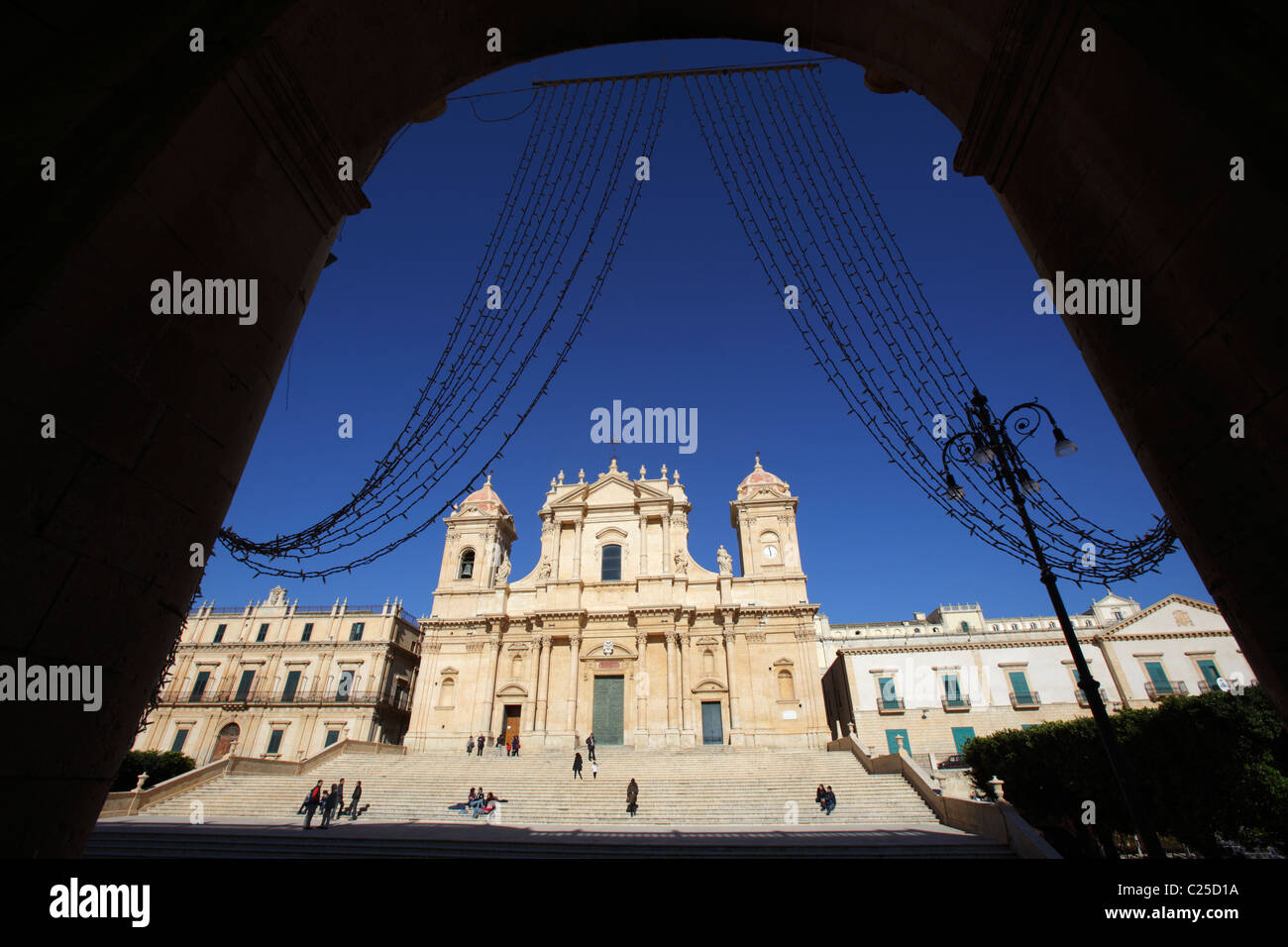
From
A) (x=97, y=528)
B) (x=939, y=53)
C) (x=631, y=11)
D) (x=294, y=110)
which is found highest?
(x=631, y=11)

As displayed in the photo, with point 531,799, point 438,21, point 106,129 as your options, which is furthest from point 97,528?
point 531,799

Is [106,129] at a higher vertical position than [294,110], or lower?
lower

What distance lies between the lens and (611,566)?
101 feet

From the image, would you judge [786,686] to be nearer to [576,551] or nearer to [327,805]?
[576,551]

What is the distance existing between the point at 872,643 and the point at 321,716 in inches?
1144

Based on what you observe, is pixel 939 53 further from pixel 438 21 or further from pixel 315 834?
pixel 315 834

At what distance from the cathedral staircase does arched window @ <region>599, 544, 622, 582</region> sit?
8.74m

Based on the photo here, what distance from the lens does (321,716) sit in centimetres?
3189

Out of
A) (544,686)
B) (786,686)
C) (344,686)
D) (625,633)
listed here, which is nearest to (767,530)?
(786,686)

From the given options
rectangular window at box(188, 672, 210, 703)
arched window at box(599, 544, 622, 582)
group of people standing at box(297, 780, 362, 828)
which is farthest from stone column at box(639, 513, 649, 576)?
rectangular window at box(188, 672, 210, 703)

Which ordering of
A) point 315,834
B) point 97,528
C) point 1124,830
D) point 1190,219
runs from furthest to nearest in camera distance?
point 1124,830 < point 315,834 < point 1190,219 < point 97,528

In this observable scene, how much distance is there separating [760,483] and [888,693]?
38.6ft

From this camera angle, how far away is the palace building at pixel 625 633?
85.3 ft
